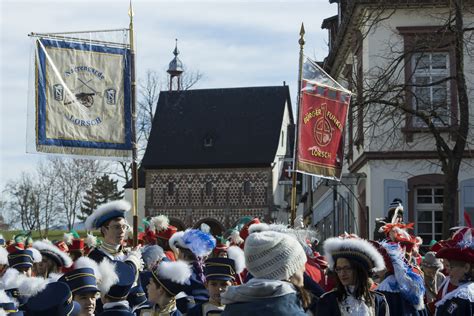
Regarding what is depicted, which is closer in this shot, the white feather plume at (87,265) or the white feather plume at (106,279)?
the white feather plume at (87,265)

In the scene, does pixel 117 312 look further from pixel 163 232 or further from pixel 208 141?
pixel 208 141

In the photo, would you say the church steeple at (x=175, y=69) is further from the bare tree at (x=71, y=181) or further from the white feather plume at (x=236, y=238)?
the white feather plume at (x=236, y=238)

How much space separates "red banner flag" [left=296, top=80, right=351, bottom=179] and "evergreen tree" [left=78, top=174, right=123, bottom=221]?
7275 centimetres

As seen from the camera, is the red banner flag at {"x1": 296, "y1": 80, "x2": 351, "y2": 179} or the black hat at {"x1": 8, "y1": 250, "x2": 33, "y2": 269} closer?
the black hat at {"x1": 8, "y1": 250, "x2": 33, "y2": 269}

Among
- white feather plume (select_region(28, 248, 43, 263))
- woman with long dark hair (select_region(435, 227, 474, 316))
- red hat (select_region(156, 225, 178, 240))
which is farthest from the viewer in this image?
red hat (select_region(156, 225, 178, 240))

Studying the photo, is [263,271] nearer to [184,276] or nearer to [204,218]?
[184,276]

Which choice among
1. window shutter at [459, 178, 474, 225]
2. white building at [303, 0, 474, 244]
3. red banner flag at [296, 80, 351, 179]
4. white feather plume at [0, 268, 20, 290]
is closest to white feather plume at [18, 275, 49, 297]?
white feather plume at [0, 268, 20, 290]

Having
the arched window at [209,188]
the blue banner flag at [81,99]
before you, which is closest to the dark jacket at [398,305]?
the blue banner flag at [81,99]

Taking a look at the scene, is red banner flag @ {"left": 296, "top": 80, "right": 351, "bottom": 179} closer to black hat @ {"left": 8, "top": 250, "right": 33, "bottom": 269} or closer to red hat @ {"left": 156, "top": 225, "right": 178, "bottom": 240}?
red hat @ {"left": 156, "top": 225, "right": 178, "bottom": 240}

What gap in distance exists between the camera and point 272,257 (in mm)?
4895

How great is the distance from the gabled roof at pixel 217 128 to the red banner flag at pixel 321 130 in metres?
55.4

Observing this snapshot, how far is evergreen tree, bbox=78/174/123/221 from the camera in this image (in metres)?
86.9

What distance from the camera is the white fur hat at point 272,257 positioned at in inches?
192

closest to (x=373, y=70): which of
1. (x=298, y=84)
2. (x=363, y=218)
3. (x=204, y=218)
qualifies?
(x=363, y=218)
